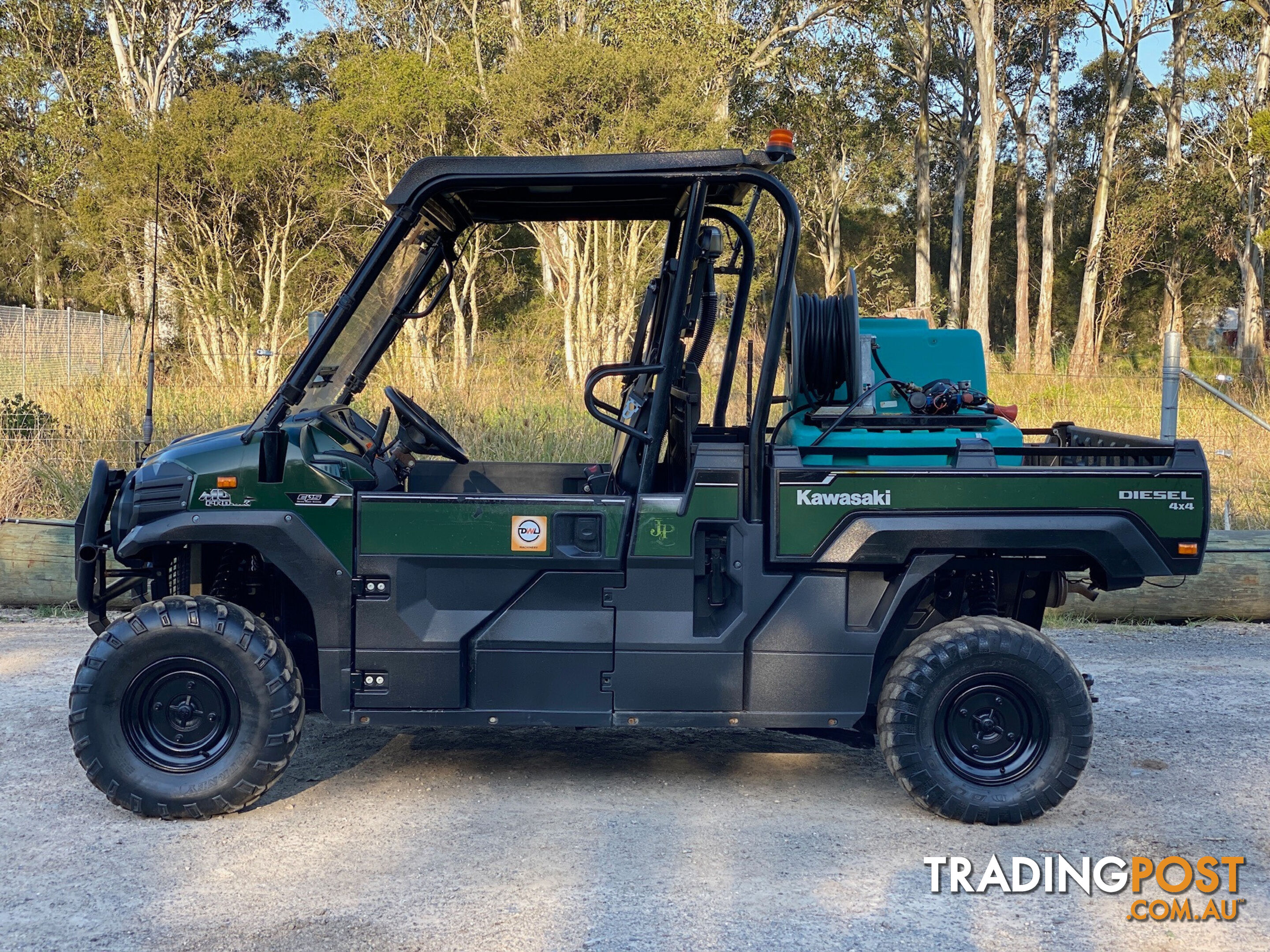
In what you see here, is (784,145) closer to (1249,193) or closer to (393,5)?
(393,5)

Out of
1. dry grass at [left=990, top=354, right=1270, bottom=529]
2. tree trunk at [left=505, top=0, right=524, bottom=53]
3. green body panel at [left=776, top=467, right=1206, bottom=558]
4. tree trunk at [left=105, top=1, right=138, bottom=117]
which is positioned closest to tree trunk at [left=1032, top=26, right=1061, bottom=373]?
tree trunk at [left=505, top=0, right=524, bottom=53]

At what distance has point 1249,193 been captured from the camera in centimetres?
3014

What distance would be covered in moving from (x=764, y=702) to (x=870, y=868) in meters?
0.71

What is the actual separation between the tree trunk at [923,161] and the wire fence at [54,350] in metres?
21.1

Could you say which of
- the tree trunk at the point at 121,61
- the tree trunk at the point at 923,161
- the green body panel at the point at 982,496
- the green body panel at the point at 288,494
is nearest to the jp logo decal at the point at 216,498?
the green body panel at the point at 288,494

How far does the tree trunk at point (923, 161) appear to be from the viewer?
3397cm

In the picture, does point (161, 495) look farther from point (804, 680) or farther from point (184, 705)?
point (804, 680)

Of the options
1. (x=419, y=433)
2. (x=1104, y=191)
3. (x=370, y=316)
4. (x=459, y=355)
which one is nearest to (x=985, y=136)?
(x=1104, y=191)

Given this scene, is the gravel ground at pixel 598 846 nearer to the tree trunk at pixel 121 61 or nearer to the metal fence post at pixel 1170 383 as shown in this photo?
the metal fence post at pixel 1170 383

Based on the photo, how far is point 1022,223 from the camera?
38.0 meters

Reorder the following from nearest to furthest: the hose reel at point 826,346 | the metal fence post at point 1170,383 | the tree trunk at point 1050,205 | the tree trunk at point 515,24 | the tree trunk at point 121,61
A: the hose reel at point 826,346 → the metal fence post at point 1170,383 → the tree trunk at point 515,24 → the tree trunk at point 121,61 → the tree trunk at point 1050,205

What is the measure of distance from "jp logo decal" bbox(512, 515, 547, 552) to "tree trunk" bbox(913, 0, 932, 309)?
30.7 meters

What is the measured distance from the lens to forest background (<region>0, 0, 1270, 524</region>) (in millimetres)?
11438

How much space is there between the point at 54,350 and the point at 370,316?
15.8 m
